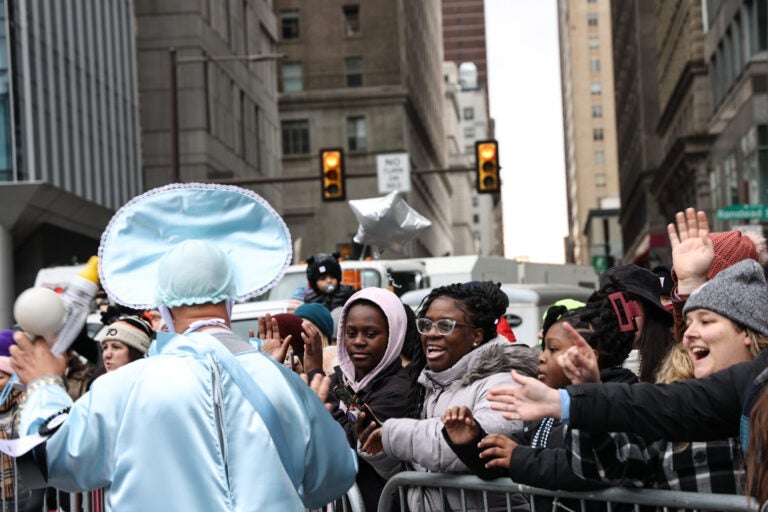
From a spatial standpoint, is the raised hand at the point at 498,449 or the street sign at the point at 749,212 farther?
the street sign at the point at 749,212

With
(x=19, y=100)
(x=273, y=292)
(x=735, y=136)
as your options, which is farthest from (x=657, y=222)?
(x=273, y=292)

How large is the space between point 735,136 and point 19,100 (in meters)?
20.8

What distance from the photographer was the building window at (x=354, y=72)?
222ft

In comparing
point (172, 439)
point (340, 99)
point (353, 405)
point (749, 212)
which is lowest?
point (353, 405)

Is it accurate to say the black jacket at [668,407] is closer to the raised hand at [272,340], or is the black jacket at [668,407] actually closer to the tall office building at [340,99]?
the raised hand at [272,340]

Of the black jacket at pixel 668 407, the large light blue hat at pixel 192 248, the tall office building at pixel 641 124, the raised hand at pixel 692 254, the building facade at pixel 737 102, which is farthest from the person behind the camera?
the tall office building at pixel 641 124

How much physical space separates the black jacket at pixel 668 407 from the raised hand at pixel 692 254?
0.69 meters

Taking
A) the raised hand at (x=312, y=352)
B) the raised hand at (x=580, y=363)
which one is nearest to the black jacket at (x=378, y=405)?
the raised hand at (x=312, y=352)

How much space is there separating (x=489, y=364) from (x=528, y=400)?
1.48m

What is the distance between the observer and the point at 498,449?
172 inches

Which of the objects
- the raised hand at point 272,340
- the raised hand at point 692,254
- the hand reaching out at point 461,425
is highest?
the raised hand at point 692,254

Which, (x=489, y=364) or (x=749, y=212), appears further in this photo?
(x=749, y=212)

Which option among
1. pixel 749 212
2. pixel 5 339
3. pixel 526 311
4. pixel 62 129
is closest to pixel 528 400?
pixel 5 339

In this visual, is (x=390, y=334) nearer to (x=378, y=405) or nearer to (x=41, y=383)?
(x=378, y=405)
